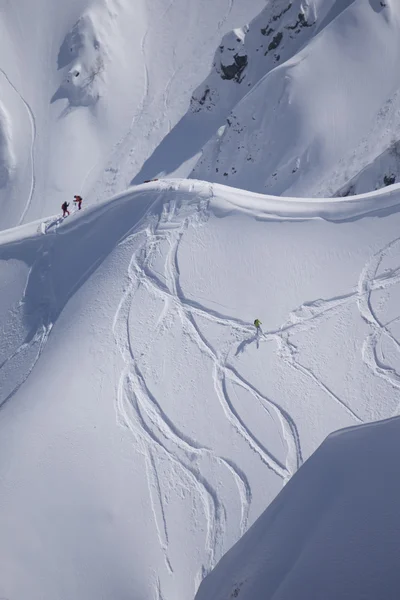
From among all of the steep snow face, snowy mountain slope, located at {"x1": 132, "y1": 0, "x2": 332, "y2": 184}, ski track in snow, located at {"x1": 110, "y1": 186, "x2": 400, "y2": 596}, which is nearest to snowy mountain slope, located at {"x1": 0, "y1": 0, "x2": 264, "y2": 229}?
snowy mountain slope, located at {"x1": 132, "y1": 0, "x2": 332, "y2": 184}

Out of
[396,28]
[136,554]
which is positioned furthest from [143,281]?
[396,28]

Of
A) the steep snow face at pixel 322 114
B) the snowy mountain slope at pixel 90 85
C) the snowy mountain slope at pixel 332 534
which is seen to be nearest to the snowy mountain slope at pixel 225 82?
the snowy mountain slope at pixel 90 85

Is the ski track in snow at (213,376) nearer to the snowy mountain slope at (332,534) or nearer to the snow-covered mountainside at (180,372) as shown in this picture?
the snow-covered mountainside at (180,372)

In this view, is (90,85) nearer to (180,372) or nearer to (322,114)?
(322,114)

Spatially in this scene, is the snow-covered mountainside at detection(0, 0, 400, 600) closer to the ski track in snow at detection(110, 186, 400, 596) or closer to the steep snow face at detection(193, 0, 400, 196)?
the ski track in snow at detection(110, 186, 400, 596)

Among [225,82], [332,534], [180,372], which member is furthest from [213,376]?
[225,82]

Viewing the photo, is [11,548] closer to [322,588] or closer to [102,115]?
[322,588]
